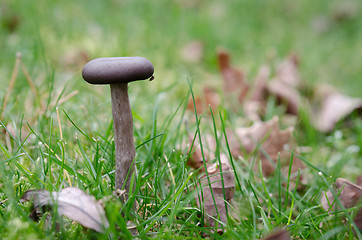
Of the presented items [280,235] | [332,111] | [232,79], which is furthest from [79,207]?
[232,79]

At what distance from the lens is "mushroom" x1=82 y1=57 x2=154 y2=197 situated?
1131 millimetres

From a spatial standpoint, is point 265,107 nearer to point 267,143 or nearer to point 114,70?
point 267,143

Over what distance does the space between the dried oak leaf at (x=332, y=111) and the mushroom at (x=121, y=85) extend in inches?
76.1

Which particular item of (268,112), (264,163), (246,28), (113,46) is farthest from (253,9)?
(264,163)

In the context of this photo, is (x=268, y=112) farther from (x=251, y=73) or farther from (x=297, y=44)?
(x=297, y=44)

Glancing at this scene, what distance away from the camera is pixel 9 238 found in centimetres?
101

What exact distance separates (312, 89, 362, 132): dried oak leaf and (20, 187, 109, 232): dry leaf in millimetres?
2142

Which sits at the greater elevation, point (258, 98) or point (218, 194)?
point (258, 98)

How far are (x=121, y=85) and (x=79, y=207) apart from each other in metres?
0.46

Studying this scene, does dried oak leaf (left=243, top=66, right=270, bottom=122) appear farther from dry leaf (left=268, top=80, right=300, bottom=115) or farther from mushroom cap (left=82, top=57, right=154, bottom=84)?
mushroom cap (left=82, top=57, right=154, bottom=84)

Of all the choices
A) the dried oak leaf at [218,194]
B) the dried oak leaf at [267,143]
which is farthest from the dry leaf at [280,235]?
the dried oak leaf at [267,143]

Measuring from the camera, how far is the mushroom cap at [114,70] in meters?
1.13

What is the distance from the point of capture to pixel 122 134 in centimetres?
129

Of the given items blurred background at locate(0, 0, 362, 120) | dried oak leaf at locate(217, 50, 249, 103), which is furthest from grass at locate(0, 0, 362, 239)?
dried oak leaf at locate(217, 50, 249, 103)
